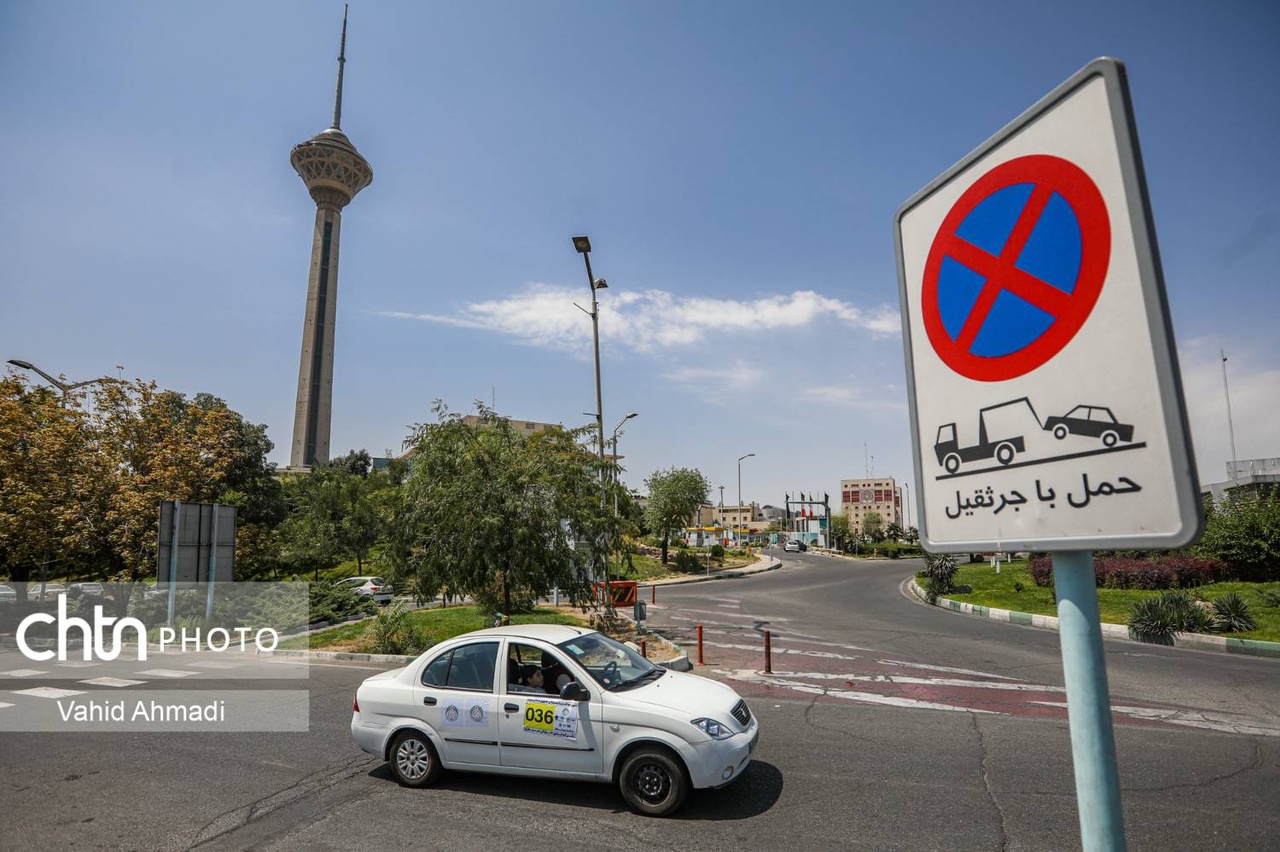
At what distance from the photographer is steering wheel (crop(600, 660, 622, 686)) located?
773cm

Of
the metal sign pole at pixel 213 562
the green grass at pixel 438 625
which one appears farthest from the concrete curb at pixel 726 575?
the metal sign pole at pixel 213 562

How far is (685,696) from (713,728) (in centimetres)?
59

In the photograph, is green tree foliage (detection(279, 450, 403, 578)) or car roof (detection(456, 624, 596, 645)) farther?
green tree foliage (detection(279, 450, 403, 578))

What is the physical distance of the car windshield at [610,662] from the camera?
25.5ft

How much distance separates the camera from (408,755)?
26.0 feet

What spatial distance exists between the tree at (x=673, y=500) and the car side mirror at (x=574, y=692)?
4334 cm

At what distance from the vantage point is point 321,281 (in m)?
101

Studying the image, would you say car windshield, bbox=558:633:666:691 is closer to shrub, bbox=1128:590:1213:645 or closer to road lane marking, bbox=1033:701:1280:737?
road lane marking, bbox=1033:701:1280:737

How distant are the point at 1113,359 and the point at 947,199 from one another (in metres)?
0.65

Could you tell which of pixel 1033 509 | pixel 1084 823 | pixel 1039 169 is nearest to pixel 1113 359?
pixel 1033 509

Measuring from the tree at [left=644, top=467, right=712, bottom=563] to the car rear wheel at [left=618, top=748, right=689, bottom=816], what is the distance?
43.5 metres

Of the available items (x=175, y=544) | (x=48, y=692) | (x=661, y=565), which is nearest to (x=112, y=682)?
(x=48, y=692)

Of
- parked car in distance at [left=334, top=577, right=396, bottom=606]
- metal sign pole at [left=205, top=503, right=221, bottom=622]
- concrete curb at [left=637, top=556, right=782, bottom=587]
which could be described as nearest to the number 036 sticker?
metal sign pole at [left=205, top=503, right=221, bottom=622]

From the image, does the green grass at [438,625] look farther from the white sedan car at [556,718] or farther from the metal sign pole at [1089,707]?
the metal sign pole at [1089,707]
